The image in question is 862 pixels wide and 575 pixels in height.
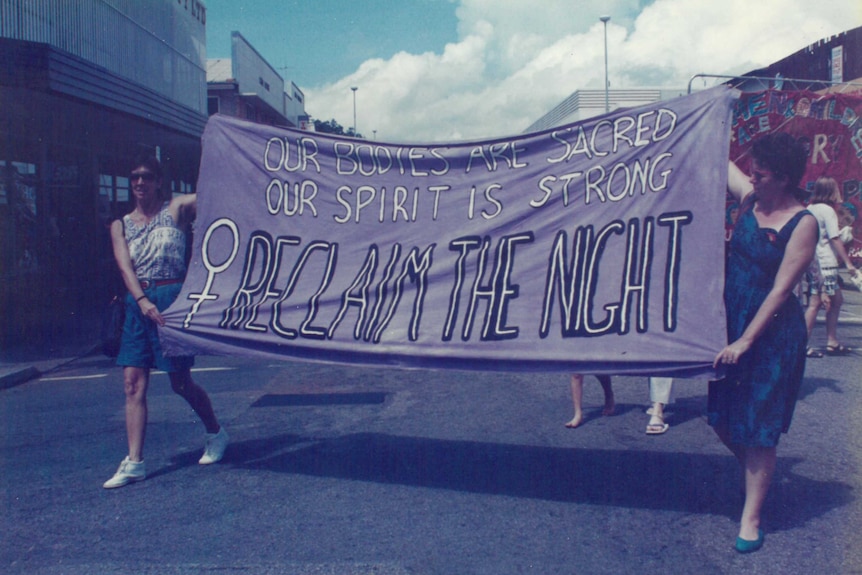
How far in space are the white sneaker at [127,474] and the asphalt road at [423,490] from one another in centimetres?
8

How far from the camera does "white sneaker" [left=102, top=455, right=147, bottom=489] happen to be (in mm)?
4383

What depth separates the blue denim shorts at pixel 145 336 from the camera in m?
4.39

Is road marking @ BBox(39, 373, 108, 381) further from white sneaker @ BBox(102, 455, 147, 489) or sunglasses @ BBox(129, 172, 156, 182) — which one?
sunglasses @ BBox(129, 172, 156, 182)

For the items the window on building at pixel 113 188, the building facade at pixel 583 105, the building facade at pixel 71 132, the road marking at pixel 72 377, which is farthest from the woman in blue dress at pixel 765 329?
the building facade at pixel 583 105

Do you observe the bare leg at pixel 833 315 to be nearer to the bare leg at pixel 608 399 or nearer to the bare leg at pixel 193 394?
the bare leg at pixel 608 399

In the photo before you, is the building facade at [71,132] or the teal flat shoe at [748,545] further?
the building facade at [71,132]

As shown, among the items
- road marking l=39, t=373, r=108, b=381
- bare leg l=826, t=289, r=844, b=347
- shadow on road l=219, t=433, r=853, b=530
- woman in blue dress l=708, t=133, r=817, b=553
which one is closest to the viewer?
woman in blue dress l=708, t=133, r=817, b=553

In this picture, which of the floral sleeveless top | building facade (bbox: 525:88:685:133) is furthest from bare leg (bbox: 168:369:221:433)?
building facade (bbox: 525:88:685:133)

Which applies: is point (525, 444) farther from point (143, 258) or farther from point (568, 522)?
point (143, 258)

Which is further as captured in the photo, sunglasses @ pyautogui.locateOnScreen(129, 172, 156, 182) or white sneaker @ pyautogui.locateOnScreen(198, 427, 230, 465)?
white sneaker @ pyautogui.locateOnScreen(198, 427, 230, 465)

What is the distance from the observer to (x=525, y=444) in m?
5.06

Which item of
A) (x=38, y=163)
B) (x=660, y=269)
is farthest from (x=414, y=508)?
(x=38, y=163)

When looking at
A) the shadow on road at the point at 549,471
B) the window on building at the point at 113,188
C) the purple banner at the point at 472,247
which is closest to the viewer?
the purple banner at the point at 472,247

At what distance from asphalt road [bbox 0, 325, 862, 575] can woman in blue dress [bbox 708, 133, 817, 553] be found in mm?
449
